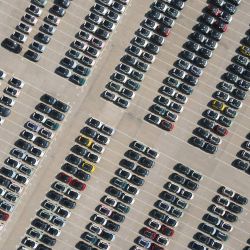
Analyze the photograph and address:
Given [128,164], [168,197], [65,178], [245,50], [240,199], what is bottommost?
[65,178]

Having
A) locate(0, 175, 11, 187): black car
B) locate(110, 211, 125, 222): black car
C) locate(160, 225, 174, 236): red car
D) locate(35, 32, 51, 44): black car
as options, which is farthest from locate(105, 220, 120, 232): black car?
locate(35, 32, 51, 44): black car

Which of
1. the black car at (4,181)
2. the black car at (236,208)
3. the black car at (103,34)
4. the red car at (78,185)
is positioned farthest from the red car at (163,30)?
the black car at (4,181)

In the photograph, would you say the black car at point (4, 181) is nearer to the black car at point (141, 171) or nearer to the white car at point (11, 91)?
the white car at point (11, 91)

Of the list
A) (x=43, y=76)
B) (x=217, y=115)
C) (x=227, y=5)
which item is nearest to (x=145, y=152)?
(x=217, y=115)

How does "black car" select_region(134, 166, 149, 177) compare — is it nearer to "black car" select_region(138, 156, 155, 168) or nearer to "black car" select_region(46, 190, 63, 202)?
"black car" select_region(138, 156, 155, 168)

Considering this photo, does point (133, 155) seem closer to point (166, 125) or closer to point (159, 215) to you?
point (166, 125)

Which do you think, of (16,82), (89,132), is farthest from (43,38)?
(89,132)
